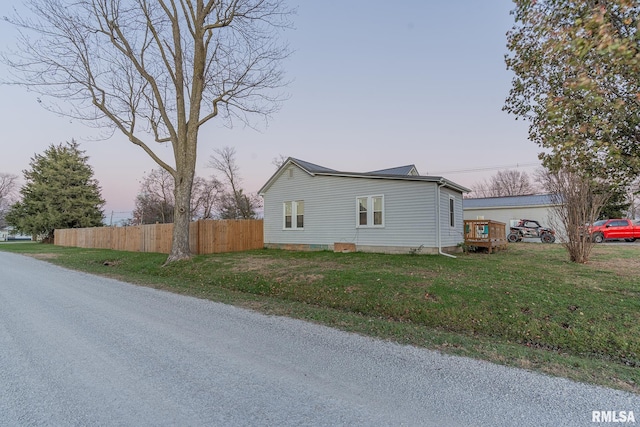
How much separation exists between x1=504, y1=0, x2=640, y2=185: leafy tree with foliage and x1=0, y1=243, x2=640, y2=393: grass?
7.47 ft

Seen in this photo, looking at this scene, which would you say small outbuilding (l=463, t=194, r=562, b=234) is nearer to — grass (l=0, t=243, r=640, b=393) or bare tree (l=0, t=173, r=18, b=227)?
grass (l=0, t=243, r=640, b=393)

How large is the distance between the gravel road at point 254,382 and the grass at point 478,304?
1.94ft

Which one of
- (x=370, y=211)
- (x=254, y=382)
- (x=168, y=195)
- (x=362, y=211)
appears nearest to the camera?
(x=254, y=382)

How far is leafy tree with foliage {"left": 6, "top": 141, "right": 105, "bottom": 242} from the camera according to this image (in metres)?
32.9

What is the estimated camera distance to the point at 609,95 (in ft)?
14.6

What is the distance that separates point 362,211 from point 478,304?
28.7ft

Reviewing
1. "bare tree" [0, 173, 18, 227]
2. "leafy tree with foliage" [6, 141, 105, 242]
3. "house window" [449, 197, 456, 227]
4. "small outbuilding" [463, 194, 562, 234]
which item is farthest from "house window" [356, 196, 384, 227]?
"bare tree" [0, 173, 18, 227]

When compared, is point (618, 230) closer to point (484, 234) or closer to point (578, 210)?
point (484, 234)

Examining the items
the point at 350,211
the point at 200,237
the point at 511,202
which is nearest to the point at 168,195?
the point at 200,237

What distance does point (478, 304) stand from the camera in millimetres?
5609

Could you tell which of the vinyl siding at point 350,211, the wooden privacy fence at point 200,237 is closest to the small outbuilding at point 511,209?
the vinyl siding at point 350,211

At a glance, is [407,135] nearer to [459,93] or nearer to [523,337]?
[459,93]

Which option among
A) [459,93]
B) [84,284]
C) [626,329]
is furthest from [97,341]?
[459,93]

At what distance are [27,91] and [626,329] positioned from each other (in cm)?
1739
